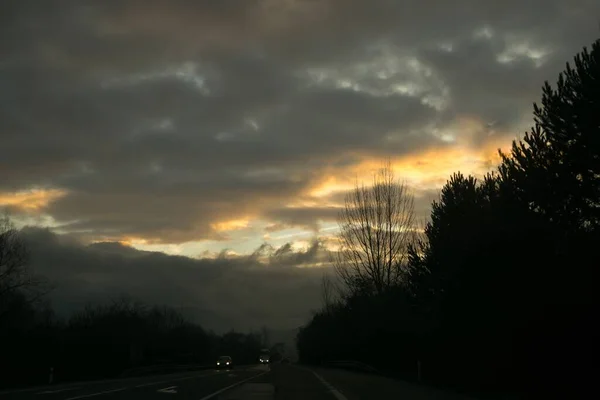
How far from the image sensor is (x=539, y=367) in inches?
826

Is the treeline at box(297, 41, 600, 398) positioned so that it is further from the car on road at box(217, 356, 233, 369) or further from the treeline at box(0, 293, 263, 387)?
the car on road at box(217, 356, 233, 369)

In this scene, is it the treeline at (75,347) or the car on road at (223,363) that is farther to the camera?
the car on road at (223,363)

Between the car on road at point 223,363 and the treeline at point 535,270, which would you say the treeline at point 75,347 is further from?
the treeline at point 535,270

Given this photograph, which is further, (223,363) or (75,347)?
(223,363)

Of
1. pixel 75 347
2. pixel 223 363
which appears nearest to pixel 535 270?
pixel 75 347

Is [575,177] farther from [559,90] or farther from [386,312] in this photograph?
[386,312]

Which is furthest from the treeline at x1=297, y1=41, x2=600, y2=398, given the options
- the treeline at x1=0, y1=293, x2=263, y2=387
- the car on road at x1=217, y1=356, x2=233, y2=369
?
the car on road at x1=217, y1=356, x2=233, y2=369

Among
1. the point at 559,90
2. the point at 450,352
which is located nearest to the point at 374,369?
the point at 450,352

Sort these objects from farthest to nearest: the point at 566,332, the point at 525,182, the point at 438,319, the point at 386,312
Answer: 1. the point at 386,312
2. the point at 438,319
3. the point at 525,182
4. the point at 566,332

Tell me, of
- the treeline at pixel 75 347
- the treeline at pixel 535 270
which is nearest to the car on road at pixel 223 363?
the treeline at pixel 75 347

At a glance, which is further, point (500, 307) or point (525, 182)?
point (525, 182)

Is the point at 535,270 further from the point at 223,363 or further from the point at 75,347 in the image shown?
the point at 223,363

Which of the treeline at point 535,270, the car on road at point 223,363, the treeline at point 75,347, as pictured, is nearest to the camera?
the treeline at point 535,270

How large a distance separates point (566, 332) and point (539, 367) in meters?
1.72
